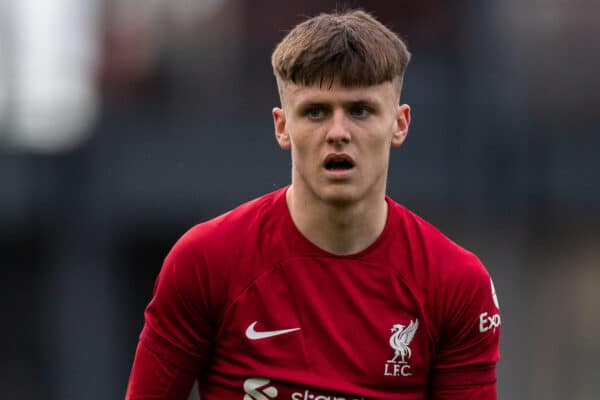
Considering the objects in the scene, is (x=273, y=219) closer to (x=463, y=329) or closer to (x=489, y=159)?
(x=463, y=329)

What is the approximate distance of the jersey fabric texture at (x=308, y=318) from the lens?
5.61 m

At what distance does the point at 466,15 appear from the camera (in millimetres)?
14508

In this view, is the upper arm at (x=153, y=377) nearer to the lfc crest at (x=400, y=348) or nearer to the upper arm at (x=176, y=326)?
the upper arm at (x=176, y=326)

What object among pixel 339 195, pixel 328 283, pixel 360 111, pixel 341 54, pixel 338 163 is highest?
pixel 341 54

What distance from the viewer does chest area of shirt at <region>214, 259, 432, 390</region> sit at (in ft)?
18.5

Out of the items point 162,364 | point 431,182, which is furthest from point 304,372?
point 431,182

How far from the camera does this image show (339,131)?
5.46m

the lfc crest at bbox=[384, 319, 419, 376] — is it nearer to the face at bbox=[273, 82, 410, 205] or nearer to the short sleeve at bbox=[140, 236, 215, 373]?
the face at bbox=[273, 82, 410, 205]

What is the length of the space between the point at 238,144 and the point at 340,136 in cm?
871

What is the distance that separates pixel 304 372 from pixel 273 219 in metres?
0.64

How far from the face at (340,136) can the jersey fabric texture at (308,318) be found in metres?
0.30

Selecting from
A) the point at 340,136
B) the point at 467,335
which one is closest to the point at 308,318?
the point at 467,335

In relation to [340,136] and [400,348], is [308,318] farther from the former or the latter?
[340,136]

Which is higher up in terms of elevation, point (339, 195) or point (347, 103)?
point (347, 103)
